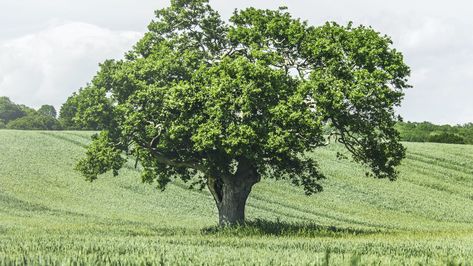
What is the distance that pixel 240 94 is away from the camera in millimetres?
29734

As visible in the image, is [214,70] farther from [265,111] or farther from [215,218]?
[215,218]

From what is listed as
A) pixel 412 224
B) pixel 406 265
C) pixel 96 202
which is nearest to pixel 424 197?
pixel 412 224

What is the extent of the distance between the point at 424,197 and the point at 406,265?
50.1 metres

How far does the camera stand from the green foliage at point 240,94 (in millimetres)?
29438

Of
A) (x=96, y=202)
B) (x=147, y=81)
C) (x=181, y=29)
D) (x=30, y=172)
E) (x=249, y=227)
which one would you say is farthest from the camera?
(x=30, y=172)

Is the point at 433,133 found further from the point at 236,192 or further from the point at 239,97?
the point at 239,97

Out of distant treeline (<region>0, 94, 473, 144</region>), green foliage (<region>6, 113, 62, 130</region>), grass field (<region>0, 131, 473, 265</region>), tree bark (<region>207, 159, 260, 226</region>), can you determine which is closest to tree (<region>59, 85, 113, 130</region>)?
distant treeline (<region>0, 94, 473, 144</region>)

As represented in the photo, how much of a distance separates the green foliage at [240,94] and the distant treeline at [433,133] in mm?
77007

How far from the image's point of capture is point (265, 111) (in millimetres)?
30031

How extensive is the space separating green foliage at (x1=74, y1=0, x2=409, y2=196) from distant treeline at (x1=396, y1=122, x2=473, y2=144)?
77.0 meters

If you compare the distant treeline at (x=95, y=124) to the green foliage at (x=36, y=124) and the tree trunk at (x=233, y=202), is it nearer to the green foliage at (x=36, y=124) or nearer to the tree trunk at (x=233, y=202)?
the green foliage at (x=36, y=124)

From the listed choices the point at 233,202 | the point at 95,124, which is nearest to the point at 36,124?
the point at 95,124

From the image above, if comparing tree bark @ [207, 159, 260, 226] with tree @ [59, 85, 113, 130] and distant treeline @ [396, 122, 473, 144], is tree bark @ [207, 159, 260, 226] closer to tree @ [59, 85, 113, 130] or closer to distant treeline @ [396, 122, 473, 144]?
tree @ [59, 85, 113, 130]

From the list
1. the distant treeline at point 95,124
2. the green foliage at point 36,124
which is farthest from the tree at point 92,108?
the green foliage at point 36,124
